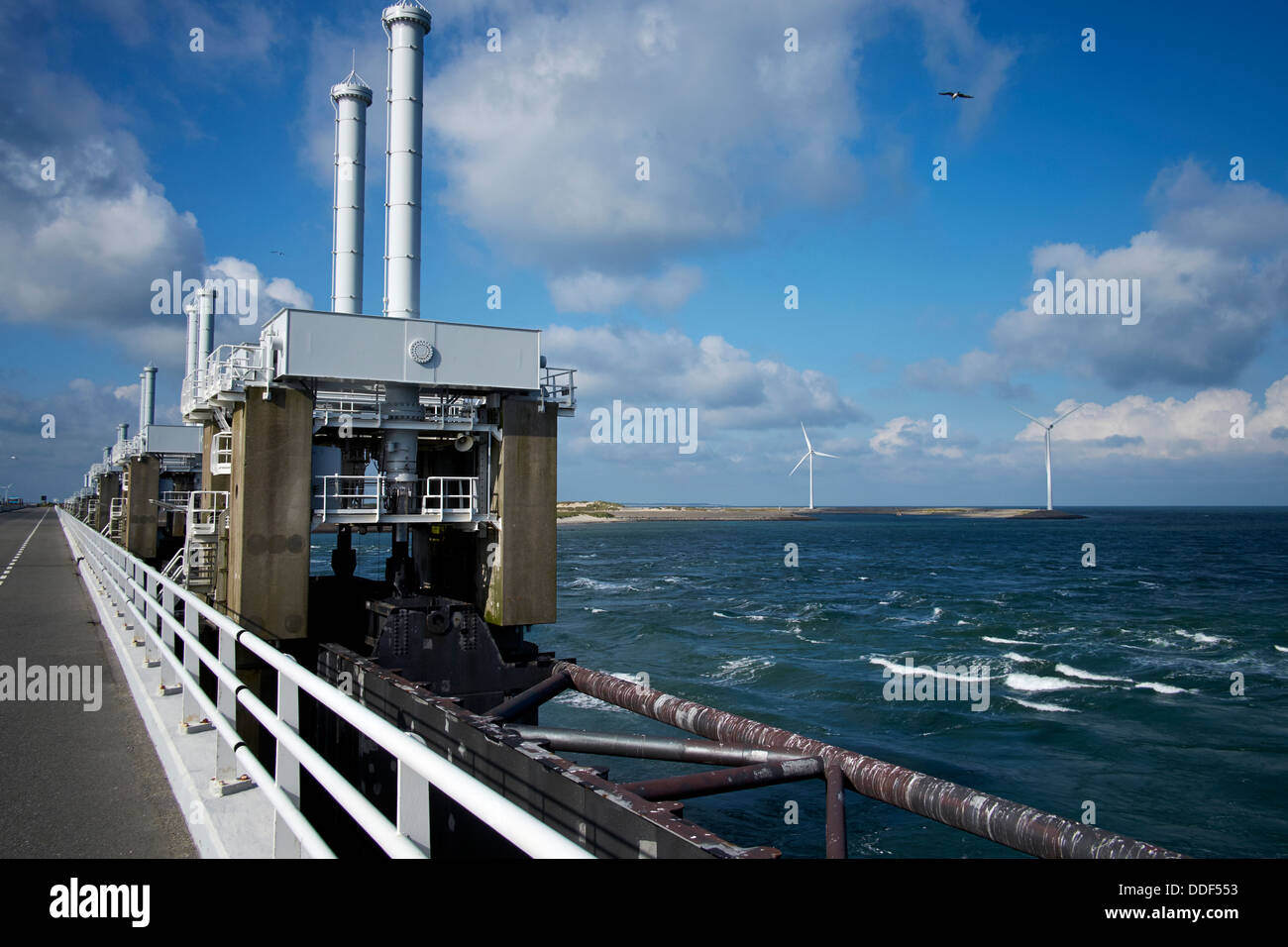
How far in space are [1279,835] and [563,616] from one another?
3250 centimetres

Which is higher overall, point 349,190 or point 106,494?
point 349,190

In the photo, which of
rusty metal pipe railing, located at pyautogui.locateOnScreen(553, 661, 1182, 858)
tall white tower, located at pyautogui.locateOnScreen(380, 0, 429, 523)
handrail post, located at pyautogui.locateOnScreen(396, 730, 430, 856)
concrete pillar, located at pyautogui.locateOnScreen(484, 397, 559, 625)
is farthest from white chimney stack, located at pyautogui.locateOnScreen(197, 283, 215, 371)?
handrail post, located at pyautogui.locateOnScreen(396, 730, 430, 856)

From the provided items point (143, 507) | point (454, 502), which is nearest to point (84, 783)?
point (454, 502)

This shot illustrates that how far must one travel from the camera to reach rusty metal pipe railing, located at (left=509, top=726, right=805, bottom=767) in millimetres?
12414

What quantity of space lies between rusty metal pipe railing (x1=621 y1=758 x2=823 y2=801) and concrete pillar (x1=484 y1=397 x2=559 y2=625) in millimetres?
7959

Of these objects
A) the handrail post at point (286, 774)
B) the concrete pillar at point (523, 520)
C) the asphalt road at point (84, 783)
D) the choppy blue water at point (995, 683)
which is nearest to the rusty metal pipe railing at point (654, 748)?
the concrete pillar at point (523, 520)

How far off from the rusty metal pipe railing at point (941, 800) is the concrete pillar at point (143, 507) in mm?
39823

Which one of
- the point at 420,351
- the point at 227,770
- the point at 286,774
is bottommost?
the point at 227,770

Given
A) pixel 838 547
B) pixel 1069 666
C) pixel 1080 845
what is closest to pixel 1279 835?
pixel 1080 845

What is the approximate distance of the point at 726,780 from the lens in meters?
11.3

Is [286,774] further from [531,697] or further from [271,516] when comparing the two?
[271,516]

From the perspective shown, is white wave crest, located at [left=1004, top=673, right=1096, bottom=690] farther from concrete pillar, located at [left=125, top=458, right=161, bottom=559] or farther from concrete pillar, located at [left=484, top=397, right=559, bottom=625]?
concrete pillar, located at [left=125, top=458, right=161, bottom=559]

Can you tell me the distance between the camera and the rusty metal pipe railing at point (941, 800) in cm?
868

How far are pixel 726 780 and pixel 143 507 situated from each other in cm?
4501
